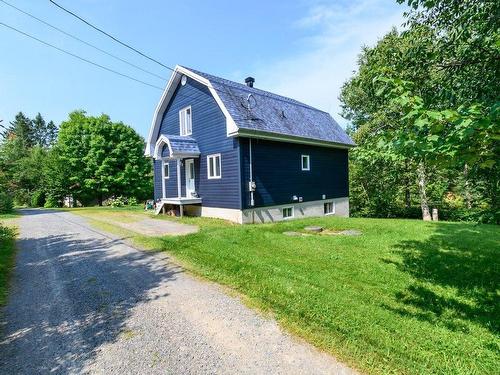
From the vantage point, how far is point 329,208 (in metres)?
18.1

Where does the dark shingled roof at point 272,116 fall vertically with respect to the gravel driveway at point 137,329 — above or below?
above

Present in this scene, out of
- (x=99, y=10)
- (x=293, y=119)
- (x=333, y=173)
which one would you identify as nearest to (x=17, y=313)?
(x=99, y=10)

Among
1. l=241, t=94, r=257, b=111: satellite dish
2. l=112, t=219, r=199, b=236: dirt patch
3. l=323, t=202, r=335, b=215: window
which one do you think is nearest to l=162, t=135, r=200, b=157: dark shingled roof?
l=241, t=94, r=257, b=111: satellite dish

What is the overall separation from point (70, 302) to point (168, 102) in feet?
49.8

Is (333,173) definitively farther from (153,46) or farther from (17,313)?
(17,313)

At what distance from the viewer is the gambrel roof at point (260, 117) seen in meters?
13.0

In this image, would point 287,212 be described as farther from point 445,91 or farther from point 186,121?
point 445,91

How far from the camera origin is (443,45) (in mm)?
4891

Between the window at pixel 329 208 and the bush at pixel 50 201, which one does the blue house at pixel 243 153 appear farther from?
the bush at pixel 50 201

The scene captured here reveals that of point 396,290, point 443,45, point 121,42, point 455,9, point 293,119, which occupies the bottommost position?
point 396,290

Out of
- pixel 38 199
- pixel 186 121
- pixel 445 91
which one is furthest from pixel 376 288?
pixel 38 199

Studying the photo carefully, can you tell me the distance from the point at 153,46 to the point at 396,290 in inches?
500

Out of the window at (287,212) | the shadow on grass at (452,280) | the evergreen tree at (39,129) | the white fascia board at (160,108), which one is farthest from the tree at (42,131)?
the shadow on grass at (452,280)

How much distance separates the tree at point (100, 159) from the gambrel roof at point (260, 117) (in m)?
15.1
